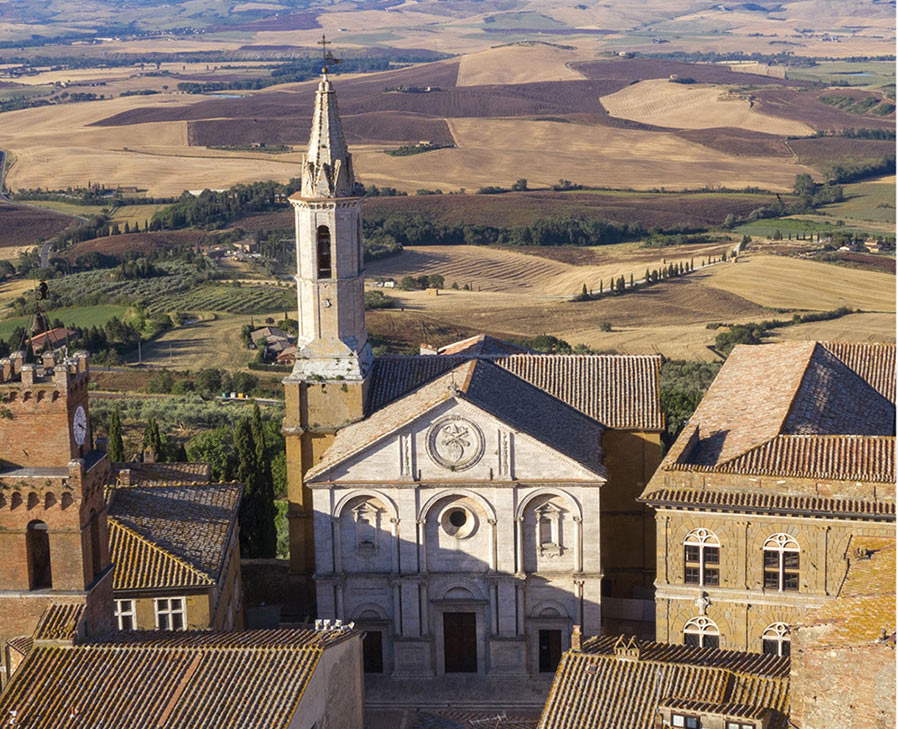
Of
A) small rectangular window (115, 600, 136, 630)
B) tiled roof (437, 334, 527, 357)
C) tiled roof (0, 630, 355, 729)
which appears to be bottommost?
small rectangular window (115, 600, 136, 630)

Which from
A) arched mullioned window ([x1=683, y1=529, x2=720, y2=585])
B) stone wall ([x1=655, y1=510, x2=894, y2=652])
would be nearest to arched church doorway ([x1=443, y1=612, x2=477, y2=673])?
stone wall ([x1=655, y1=510, x2=894, y2=652])

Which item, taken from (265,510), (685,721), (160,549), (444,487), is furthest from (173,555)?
(685,721)

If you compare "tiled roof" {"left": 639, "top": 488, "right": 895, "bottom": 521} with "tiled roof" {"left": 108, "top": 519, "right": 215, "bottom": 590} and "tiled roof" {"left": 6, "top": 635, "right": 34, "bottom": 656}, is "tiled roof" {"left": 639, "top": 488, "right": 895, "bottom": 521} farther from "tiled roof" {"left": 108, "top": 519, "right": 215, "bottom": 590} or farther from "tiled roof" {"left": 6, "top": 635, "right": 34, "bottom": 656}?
"tiled roof" {"left": 6, "top": 635, "right": 34, "bottom": 656}

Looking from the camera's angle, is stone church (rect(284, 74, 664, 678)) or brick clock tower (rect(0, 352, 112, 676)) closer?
brick clock tower (rect(0, 352, 112, 676))

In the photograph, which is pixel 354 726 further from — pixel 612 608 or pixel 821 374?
pixel 821 374

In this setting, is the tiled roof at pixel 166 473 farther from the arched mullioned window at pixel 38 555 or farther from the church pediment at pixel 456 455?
the arched mullioned window at pixel 38 555

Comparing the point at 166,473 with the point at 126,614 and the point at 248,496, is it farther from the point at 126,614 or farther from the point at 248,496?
the point at 126,614

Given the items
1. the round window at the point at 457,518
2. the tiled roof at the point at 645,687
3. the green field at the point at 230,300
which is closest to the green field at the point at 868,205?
the green field at the point at 230,300
